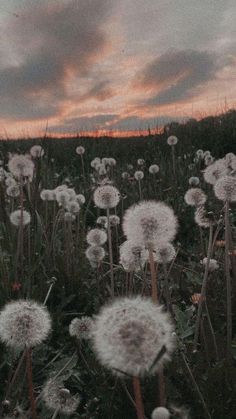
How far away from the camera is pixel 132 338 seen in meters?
1.21

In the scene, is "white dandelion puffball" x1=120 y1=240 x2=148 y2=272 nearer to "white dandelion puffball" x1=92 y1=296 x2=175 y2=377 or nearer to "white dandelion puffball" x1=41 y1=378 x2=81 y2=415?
"white dandelion puffball" x1=41 y1=378 x2=81 y2=415

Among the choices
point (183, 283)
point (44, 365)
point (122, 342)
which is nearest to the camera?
point (122, 342)

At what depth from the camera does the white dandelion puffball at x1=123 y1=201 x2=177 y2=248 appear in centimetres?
185

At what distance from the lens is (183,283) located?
360 centimetres

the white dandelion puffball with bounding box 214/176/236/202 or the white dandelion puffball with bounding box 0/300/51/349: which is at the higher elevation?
the white dandelion puffball with bounding box 214/176/236/202

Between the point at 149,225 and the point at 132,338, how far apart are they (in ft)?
2.28

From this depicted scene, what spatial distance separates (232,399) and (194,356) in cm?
33

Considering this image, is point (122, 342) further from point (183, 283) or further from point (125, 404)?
point (183, 283)

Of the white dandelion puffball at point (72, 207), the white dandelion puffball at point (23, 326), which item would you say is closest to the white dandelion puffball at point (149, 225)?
the white dandelion puffball at point (23, 326)

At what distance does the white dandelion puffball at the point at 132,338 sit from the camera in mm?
1197

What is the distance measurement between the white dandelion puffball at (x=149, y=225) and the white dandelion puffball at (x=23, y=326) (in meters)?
0.43

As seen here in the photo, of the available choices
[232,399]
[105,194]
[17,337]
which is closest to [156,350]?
[17,337]

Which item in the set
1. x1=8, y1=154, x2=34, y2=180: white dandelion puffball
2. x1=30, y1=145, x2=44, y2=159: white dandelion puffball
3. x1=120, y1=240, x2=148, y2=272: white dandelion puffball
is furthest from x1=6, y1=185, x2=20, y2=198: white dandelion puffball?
x1=120, y1=240, x2=148, y2=272: white dandelion puffball

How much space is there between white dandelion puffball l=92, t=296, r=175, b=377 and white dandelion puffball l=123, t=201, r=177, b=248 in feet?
1.67
